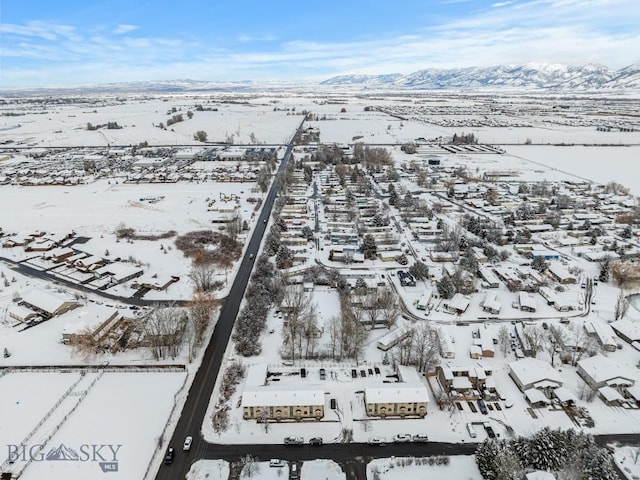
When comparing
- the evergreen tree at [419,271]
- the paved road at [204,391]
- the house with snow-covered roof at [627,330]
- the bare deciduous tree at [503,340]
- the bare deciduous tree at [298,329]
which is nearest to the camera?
the paved road at [204,391]

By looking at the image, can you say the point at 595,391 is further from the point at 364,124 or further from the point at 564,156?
the point at 364,124

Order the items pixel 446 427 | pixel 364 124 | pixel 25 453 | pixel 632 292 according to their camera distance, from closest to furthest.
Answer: pixel 25 453
pixel 446 427
pixel 632 292
pixel 364 124

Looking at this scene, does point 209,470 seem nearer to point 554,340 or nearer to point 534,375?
point 534,375

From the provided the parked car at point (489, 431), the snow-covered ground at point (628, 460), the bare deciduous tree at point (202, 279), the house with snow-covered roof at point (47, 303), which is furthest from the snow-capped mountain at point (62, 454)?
the snow-covered ground at point (628, 460)

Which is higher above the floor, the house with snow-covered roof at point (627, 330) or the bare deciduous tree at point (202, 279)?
the bare deciduous tree at point (202, 279)

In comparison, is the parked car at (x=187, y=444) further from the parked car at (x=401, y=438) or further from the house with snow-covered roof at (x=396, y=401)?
the parked car at (x=401, y=438)

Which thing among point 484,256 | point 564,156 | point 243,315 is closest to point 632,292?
point 484,256

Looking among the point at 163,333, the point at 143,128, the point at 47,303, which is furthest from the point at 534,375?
the point at 143,128

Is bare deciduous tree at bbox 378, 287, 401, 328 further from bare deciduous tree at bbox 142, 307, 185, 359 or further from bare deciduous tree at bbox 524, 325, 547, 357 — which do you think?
bare deciduous tree at bbox 142, 307, 185, 359

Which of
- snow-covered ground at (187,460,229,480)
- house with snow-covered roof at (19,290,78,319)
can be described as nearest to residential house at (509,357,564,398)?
snow-covered ground at (187,460,229,480)
